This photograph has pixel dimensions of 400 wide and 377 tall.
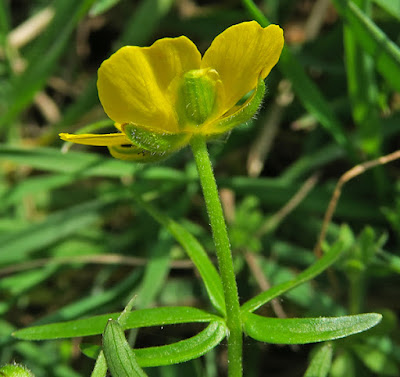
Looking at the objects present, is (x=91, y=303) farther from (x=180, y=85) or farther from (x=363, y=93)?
(x=363, y=93)

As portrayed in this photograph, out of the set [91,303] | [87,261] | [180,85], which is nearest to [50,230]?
[87,261]

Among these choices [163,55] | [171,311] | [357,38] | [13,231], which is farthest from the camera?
[13,231]

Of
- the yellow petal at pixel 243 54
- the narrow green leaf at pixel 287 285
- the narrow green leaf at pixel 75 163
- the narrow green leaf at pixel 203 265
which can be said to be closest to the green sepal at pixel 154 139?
the yellow petal at pixel 243 54

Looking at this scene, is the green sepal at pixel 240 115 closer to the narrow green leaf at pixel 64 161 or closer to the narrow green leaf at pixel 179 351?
the narrow green leaf at pixel 179 351

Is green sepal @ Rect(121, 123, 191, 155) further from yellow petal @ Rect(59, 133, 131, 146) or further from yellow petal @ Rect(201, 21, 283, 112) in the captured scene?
yellow petal @ Rect(201, 21, 283, 112)

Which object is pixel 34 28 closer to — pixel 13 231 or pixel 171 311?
pixel 13 231

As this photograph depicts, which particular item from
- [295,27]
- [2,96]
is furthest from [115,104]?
[295,27]

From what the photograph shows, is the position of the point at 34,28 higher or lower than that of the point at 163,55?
higher
